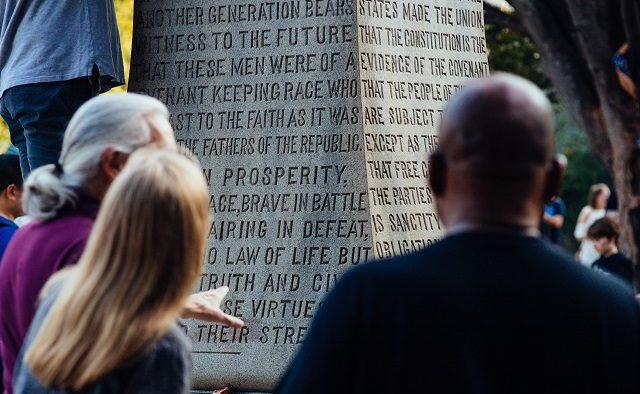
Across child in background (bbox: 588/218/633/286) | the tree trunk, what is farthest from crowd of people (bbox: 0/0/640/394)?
the tree trunk

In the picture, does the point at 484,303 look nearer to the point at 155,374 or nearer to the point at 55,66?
the point at 155,374

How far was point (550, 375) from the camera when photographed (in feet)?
9.95

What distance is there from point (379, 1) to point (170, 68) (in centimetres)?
103

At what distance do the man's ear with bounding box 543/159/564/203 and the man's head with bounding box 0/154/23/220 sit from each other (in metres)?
4.04

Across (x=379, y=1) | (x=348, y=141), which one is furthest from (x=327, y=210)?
(x=379, y=1)

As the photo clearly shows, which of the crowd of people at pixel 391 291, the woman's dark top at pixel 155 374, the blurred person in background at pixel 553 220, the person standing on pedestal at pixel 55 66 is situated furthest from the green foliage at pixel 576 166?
the woman's dark top at pixel 155 374

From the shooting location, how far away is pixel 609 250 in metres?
12.7

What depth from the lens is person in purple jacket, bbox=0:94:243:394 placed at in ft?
13.2

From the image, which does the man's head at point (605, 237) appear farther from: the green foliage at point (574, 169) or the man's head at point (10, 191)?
the green foliage at point (574, 169)

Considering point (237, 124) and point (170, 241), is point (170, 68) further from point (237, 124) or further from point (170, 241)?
point (170, 241)

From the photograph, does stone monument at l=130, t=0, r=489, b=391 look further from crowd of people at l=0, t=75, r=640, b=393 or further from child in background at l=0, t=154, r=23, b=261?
crowd of people at l=0, t=75, r=640, b=393

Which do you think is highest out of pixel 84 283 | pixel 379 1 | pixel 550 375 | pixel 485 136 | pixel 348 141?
pixel 379 1

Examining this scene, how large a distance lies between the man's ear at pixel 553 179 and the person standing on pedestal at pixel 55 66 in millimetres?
3589

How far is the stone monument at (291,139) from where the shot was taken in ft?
22.8
